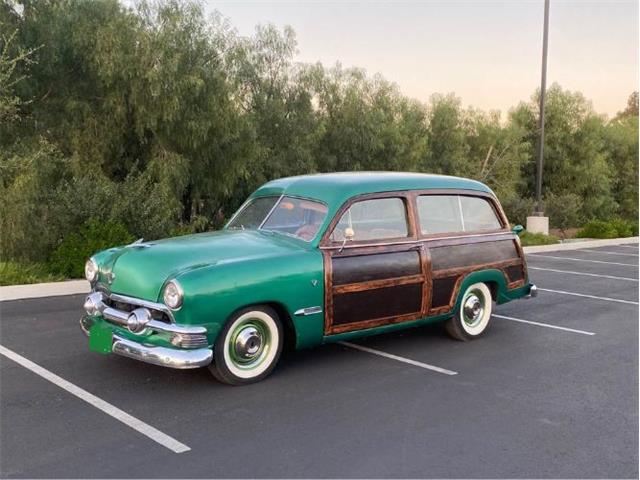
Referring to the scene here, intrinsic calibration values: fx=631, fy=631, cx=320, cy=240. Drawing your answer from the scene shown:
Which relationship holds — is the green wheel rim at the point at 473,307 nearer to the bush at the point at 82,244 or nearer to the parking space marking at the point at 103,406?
the parking space marking at the point at 103,406

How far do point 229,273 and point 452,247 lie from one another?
8.62ft

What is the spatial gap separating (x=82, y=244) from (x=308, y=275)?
5.59 m

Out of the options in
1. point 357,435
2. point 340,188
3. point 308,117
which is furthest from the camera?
point 308,117

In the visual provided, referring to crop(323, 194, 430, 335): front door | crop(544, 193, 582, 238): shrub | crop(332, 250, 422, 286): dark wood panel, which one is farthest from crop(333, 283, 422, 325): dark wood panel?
crop(544, 193, 582, 238): shrub

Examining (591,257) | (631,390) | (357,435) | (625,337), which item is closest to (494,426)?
(357,435)

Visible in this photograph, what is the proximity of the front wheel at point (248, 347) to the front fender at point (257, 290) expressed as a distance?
0.38 feet

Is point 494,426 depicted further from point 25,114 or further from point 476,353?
point 25,114

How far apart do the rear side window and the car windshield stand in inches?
46.4

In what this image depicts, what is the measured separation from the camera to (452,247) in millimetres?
6547

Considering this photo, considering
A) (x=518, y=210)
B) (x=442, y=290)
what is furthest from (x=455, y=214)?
(x=518, y=210)

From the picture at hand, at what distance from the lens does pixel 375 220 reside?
611 centimetres

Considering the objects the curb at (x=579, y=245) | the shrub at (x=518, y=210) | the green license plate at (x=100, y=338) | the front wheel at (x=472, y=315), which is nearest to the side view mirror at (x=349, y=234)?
the front wheel at (x=472, y=315)

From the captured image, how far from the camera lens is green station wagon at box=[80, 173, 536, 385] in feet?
16.1

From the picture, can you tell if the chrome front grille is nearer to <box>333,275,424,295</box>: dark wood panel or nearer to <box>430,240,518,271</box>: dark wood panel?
<box>333,275,424,295</box>: dark wood panel
